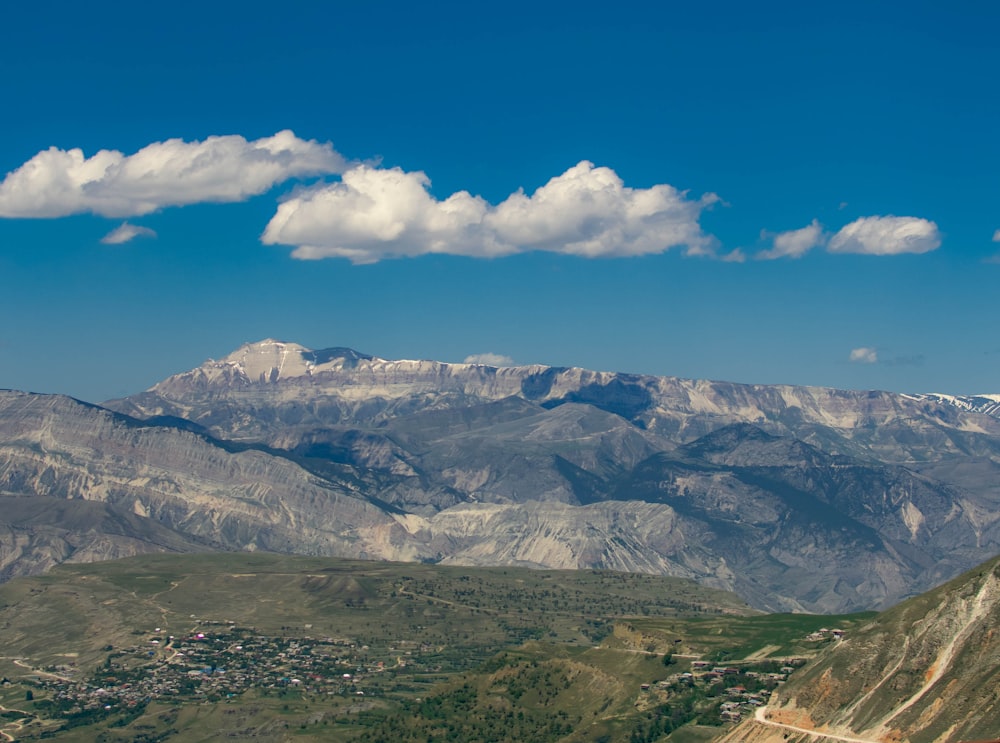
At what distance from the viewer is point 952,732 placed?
610 ft

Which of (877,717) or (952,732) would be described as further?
(877,717)

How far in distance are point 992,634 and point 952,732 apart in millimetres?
18093

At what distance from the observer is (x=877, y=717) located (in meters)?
200

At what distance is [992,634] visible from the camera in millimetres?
198875

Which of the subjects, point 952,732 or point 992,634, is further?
point 992,634

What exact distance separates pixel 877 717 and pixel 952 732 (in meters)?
14.6

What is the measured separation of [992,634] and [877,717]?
1768 cm
